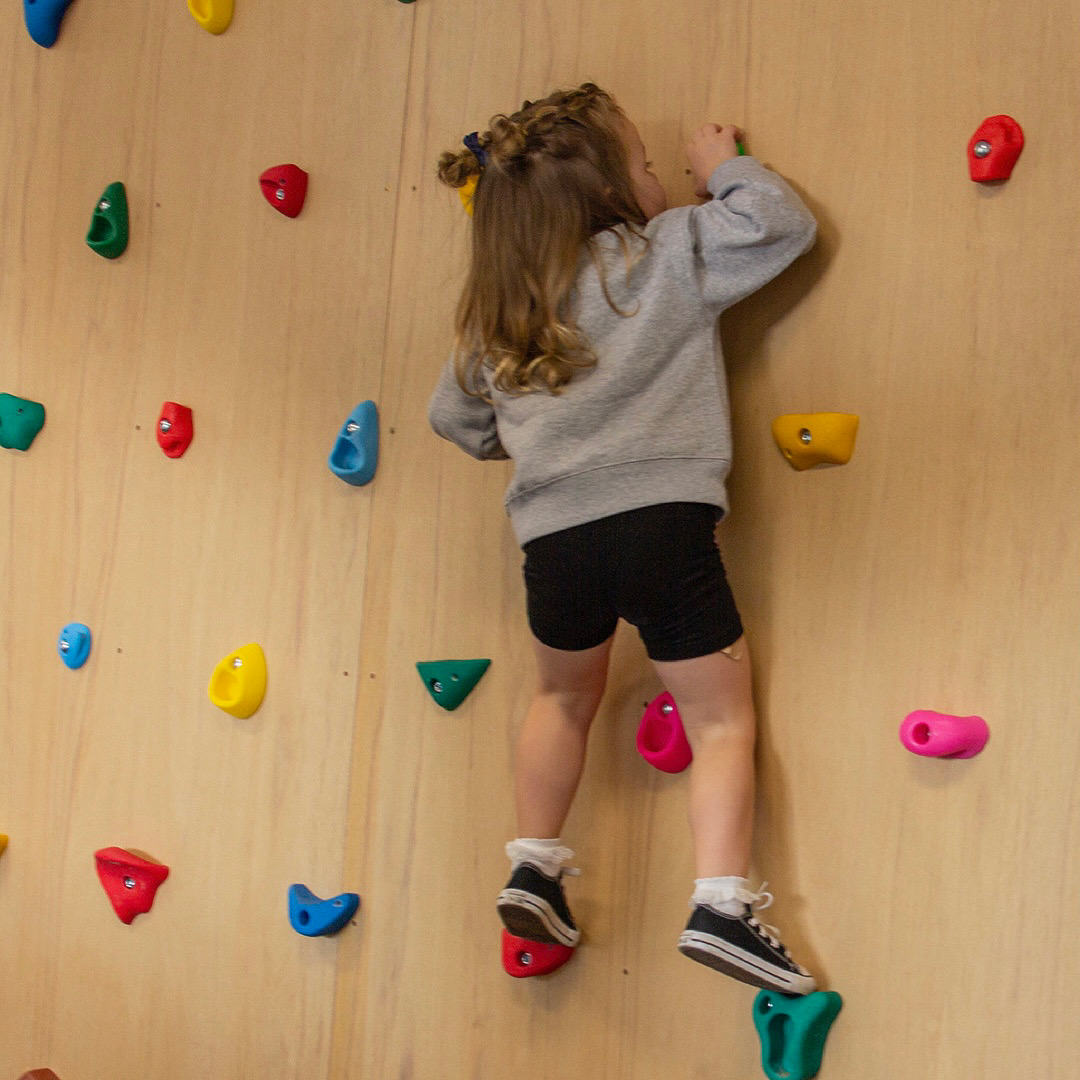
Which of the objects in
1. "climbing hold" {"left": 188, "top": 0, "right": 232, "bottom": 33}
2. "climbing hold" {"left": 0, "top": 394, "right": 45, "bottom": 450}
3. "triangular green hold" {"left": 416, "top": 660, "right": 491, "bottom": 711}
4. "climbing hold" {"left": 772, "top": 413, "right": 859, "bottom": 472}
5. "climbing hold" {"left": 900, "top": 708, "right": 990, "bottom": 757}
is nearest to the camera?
"climbing hold" {"left": 900, "top": 708, "right": 990, "bottom": 757}

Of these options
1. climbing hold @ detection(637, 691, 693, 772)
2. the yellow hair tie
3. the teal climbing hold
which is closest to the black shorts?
climbing hold @ detection(637, 691, 693, 772)

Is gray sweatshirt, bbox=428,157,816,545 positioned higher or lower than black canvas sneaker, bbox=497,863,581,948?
higher

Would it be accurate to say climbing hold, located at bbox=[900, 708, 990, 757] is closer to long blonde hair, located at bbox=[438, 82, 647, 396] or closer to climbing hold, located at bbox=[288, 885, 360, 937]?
long blonde hair, located at bbox=[438, 82, 647, 396]

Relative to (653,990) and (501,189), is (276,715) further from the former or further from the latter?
(501,189)

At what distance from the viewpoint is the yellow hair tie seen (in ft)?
4.77

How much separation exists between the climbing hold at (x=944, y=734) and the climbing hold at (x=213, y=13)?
4.51ft

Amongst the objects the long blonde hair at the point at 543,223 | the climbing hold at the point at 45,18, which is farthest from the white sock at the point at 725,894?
the climbing hold at the point at 45,18

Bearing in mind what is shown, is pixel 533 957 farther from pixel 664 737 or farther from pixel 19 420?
pixel 19 420

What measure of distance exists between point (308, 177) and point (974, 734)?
1.13 meters

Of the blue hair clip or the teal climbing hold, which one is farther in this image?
the blue hair clip

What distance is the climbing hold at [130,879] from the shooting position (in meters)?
1.67

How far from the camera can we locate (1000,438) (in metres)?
1.11

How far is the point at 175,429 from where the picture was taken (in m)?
1.70

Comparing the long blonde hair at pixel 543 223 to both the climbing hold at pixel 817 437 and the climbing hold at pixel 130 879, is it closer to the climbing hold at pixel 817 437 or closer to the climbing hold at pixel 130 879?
the climbing hold at pixel 817 437
